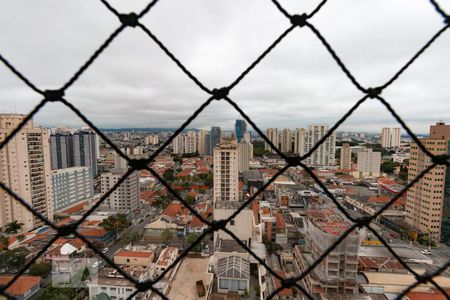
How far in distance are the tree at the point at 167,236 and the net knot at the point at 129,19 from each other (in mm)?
7409

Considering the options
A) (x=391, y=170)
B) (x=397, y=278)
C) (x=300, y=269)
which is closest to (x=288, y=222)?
(x=300, y=269)

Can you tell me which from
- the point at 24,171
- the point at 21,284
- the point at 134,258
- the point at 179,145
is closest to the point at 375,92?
the point at 134,258

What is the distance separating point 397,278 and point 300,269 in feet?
5.69

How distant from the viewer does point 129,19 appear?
583 millimetres

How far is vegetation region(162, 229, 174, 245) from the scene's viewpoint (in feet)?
24.3

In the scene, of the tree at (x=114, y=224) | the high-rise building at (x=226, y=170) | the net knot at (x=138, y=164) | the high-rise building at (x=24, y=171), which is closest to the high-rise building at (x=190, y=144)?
the high-rise building at (x=24, y=171)

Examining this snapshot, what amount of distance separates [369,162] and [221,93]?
1914cm

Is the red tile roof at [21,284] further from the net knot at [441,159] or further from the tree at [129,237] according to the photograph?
the net knot at [441,159]

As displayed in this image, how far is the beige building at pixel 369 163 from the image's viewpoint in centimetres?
1712

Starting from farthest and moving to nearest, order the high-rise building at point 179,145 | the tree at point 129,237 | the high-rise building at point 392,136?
the high-rise building at point 392,136 → the high-rise building at point 179,145 → the tree at point 129,237

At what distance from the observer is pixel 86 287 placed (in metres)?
5.04

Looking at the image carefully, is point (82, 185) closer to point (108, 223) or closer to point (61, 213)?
point (61, 213)

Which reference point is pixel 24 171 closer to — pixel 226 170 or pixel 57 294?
pixel 57 294

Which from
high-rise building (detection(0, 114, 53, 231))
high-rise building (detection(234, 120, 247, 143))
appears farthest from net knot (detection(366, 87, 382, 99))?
high-rise building (detection(234, 120, 247, 143))
